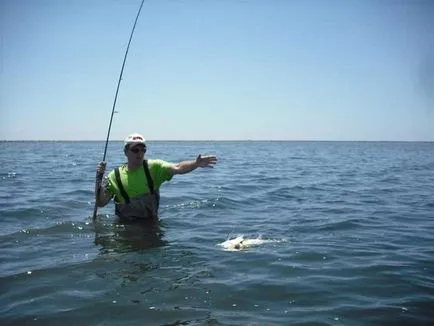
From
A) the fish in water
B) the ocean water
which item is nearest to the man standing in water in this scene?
the ocean water

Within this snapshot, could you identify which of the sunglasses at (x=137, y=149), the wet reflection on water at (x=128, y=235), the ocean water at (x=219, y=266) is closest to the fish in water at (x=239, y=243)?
the ocean water at (x=219, y=266)

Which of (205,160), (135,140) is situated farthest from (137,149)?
(205,160)

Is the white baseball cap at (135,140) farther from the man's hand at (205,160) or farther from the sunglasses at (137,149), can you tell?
the man's hand at (205,160)

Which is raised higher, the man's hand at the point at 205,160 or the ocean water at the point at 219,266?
the man's hand at the point at 205,160

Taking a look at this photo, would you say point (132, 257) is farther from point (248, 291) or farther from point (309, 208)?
point (309, 208)

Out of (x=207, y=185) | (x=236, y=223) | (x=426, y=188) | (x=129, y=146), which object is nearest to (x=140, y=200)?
(x=129, y=146)

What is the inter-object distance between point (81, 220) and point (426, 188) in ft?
48.0

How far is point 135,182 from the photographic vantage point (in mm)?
8914

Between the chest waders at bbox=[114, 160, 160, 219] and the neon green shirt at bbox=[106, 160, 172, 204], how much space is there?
7cm

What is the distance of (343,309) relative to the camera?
545 cm

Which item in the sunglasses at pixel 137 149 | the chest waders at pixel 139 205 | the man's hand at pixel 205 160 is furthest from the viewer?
the chest waders at pixel 139 205

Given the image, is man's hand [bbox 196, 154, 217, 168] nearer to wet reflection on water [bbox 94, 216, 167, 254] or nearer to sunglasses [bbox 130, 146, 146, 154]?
sunglasses [bbox 130, 146, 146, 154]

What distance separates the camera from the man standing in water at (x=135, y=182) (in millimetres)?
8664

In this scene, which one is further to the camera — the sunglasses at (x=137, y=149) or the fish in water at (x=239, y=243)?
the sunglasses at (x=137, y=149)
